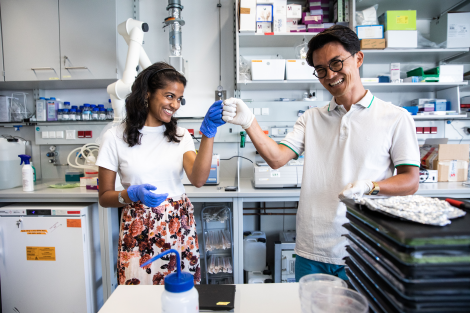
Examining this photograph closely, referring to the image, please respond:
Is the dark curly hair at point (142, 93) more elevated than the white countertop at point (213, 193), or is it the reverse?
the dark curly hair at point (142, 93)

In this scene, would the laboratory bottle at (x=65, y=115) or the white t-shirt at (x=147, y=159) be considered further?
the laboratory bottle at (x=65, y=115)

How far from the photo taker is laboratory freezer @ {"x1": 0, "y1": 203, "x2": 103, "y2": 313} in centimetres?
184

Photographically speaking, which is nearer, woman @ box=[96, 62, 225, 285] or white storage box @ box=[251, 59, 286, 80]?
woman @ box=[96, 62, 225, 285]

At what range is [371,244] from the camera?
20.0 inches

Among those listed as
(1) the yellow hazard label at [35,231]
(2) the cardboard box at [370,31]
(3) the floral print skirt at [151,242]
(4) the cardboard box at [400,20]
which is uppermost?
(4) the cardboard box at [400,20]

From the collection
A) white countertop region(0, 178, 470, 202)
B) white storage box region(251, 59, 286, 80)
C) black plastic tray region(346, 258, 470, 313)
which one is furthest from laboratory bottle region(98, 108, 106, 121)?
black plastic tray region(346, 258, 470, 313)

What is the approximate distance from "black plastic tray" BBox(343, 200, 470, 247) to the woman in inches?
31.9

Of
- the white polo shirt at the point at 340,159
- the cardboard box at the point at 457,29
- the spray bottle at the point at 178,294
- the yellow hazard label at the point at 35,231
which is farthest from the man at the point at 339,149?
the cardboard box at the point at 457,29

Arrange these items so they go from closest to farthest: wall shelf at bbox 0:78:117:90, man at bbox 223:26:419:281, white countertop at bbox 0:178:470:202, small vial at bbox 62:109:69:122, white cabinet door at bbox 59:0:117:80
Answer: man at bbox 223:26:419:281 < white countertop at bbox 0:178:470:202 < white cabinet door at bbox 59:0:117:80 < wall shelf at bbox 0:78:117:90 < small vial at bbox 62:109:69:122

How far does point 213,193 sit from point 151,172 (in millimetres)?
736

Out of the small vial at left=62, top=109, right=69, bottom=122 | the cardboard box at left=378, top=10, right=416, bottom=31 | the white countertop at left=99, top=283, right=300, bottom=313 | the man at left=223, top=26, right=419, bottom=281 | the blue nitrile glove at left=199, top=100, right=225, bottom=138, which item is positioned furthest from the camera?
the small vial at left=62, top=109, right=69, bottom=122

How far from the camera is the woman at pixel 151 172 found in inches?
47.1

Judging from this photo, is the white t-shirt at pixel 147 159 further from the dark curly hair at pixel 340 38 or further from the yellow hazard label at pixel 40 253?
the yellow hazard label at pixel 40 253

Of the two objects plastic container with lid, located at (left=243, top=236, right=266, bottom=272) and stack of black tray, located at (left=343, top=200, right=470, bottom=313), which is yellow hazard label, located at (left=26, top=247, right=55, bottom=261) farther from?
stack of black tray, located at (left=343, top=200, right=470, bottom=313)
